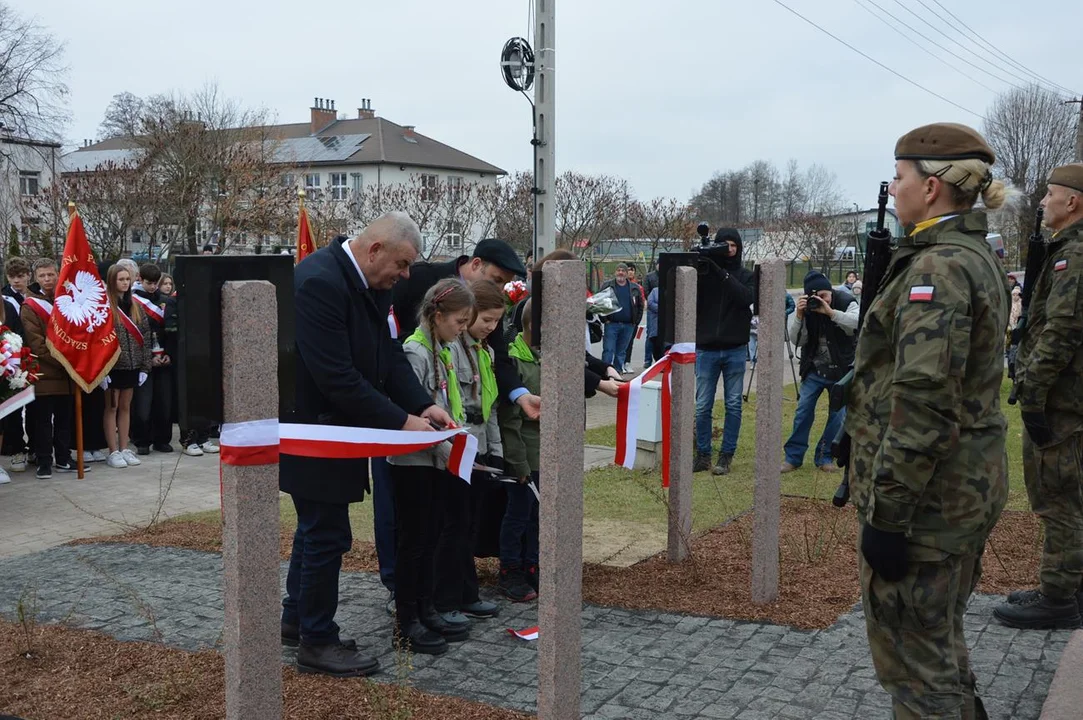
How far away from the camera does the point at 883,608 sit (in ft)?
11.1

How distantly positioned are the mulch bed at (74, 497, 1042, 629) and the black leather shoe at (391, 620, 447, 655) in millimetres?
1120

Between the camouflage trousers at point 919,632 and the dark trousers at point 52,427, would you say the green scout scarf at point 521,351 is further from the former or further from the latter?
the dark trousers at point 52,427

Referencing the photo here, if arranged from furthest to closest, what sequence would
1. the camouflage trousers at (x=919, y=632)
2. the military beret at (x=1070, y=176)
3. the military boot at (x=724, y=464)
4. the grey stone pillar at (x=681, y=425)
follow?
1. the military boot at (x=724, y=464)
2. the grey stone pillar at (x=681, y=425)
3. the military beret at (x=1070, y=176)
4. the camouflage trousers at (x=919, y=632)

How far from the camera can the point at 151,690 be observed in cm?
464

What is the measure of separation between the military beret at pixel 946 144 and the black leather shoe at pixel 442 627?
3295 mm

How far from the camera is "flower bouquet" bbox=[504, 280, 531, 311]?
627 centimetres

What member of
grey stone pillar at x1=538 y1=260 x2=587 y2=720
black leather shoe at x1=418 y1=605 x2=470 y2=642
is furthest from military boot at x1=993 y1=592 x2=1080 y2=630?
black leather shoe at x1=418 y1=605 x2=470 y2=642

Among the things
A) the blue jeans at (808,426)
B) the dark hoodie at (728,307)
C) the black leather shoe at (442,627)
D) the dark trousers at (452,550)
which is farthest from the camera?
the blue jeans at (808,426)

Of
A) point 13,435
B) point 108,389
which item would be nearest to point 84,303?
point 108,389

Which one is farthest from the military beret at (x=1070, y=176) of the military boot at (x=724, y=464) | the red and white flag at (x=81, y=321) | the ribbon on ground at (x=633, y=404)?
the red and white flag at (x=81, y=321)

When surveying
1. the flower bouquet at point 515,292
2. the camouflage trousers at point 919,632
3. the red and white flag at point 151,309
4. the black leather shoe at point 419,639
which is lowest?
the black leather shoe at point 419,639

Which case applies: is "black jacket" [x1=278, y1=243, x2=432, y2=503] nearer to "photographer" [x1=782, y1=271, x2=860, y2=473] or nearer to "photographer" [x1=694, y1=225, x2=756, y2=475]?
"photographer" [x1=694, y1=225, x2=756, y2=475]

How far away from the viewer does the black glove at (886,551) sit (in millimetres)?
3238

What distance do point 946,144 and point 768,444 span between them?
2768 millimetres
